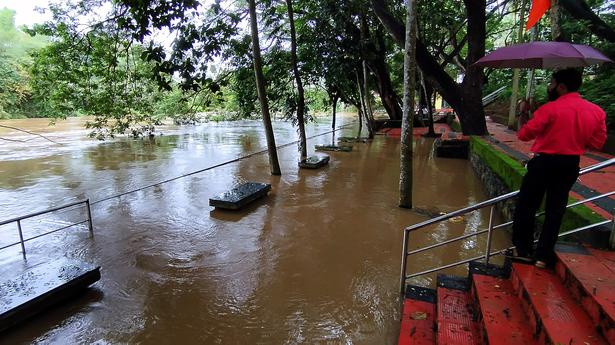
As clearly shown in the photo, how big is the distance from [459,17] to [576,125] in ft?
52.9

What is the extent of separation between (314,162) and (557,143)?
9927mm

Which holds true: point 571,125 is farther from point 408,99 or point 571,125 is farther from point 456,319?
point 408,99

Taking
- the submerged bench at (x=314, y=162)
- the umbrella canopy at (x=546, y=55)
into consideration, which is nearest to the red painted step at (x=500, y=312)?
the umbrella canopy at (x=546, y=55)

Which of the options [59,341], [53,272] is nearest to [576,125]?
[59,341]

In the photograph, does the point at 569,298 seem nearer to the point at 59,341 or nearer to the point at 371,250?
the point at 371,250

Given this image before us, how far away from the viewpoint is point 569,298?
9.22 feet

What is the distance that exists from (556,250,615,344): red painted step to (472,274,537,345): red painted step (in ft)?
1.35

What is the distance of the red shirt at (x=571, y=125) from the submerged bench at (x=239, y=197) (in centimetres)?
620

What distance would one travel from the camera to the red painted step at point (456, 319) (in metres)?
2.96

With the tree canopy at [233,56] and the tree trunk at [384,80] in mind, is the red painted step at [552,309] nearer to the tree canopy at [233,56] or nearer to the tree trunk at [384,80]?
the tree canopy at [233,56]

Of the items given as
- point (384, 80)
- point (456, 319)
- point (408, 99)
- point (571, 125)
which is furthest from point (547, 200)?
point (384, 80)

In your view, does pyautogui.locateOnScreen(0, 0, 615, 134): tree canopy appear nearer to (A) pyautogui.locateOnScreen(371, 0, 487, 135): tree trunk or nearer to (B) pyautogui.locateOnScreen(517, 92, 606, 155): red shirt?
(A) pyautogui.locateOnScreen(371, 0, 487, 135): tree trunk

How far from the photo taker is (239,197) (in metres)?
8.28

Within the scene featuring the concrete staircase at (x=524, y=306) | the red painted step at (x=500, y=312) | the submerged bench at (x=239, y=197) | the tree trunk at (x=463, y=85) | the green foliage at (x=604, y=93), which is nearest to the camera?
the concrete staircase at (x=524, y=306)
